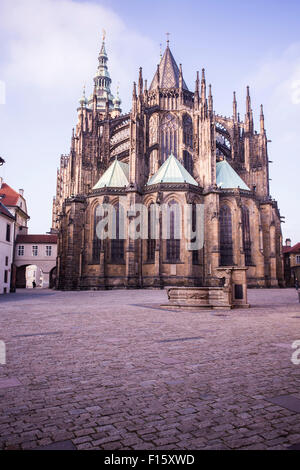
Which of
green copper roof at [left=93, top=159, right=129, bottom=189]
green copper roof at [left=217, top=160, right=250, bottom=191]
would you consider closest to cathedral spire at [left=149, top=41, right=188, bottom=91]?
green copper roof at [left=217, top=160, right=250, bottom=191]

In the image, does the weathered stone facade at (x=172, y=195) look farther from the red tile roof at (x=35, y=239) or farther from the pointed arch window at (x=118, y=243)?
the red tile roof at (x=35, y=239)

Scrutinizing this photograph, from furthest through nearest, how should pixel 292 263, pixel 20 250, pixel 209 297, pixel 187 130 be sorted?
pixel 292 263
pixel 20 250
pixel 187 130
pixel 209 297

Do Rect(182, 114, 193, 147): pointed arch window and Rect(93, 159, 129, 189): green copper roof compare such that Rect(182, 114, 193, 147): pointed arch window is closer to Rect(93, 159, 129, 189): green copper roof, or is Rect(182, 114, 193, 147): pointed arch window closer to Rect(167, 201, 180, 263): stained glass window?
Rect(93, 159, 129, 189): green copper roof

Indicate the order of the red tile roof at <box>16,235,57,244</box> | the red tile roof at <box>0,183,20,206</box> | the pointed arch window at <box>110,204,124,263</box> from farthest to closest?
1. the red tile roof at <box>16,235,57,244</box>
2. the red tile roof at <box>0,183,20,206</box>
3. the pointed arch window at <box>110,204,124,263</box>

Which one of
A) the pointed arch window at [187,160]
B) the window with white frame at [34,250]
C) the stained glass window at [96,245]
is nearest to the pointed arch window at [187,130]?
the pointed arch window at [187,160]

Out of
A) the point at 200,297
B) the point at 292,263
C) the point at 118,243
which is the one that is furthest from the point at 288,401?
the point at 292,263

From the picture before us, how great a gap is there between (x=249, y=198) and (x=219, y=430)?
35.6m

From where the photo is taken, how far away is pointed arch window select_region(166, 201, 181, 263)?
1266 inches

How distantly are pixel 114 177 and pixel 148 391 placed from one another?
33040 mm

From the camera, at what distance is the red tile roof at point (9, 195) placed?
44.0m

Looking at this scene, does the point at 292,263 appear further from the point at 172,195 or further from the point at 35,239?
the point at 35,239

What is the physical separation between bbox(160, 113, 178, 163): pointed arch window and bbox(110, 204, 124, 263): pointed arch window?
9.83 metres

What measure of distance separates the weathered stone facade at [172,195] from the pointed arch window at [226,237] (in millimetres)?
102

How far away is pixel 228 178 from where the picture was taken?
36.8 meters
